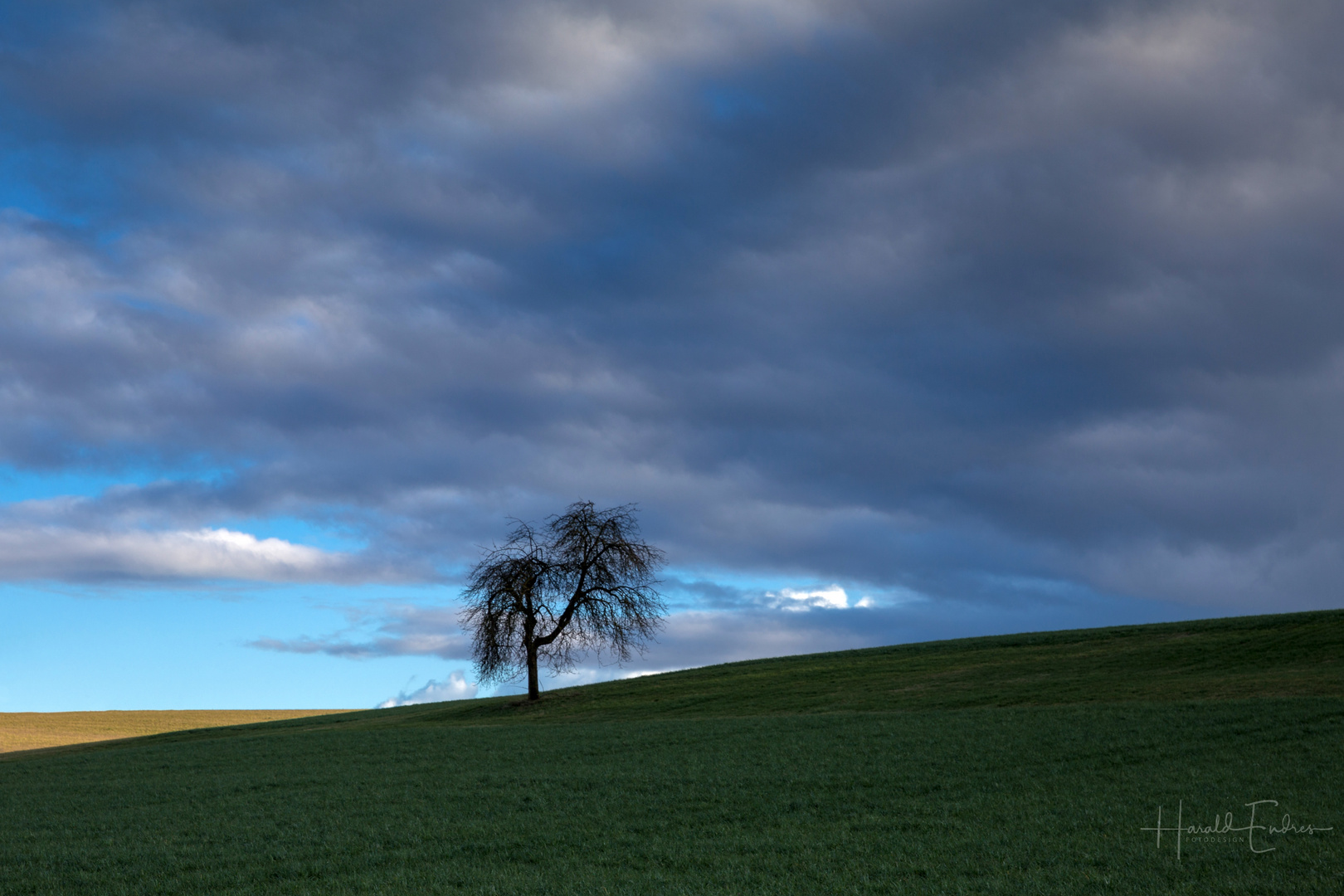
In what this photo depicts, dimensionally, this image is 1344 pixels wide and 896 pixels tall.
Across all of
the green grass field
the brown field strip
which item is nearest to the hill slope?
the green grass field

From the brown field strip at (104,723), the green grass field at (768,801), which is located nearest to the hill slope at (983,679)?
the green grass field at (768,801)

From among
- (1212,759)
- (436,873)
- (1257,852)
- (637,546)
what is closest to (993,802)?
(1257,852)

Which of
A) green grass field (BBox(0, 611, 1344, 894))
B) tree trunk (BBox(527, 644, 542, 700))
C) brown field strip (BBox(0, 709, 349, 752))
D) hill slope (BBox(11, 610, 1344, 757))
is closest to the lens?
green grass field (BBox(0, 611, 1344, 894))

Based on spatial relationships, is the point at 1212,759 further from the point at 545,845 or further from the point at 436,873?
the point at 436,873

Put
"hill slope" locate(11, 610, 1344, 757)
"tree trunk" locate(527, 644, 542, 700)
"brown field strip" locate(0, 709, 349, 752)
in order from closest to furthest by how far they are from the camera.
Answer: "hill slope" locate(11, 610, 1344, 757) < "tree trunk" locate(527, 644, 542, 700) < "brown field strip" locate(0, 709, 349, 752)

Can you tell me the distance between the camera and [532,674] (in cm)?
5309

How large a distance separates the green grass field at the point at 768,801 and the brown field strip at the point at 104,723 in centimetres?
3814

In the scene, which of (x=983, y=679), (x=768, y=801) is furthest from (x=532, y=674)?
(x=768, y=801)

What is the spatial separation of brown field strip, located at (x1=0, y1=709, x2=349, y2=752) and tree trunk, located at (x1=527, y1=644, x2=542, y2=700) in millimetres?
24094

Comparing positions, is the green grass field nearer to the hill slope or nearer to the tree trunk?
the hill slope

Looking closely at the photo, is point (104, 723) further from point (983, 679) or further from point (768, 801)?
point (768, 801)

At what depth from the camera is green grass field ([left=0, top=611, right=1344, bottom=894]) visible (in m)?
13.6

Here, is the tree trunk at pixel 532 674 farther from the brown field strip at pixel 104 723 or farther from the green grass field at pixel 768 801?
the brown field strip at pixel 104 723

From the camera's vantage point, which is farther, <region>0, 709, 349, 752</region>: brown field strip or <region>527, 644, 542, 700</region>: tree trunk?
<region>0, 709, 349, 752</region>: brown field strip
